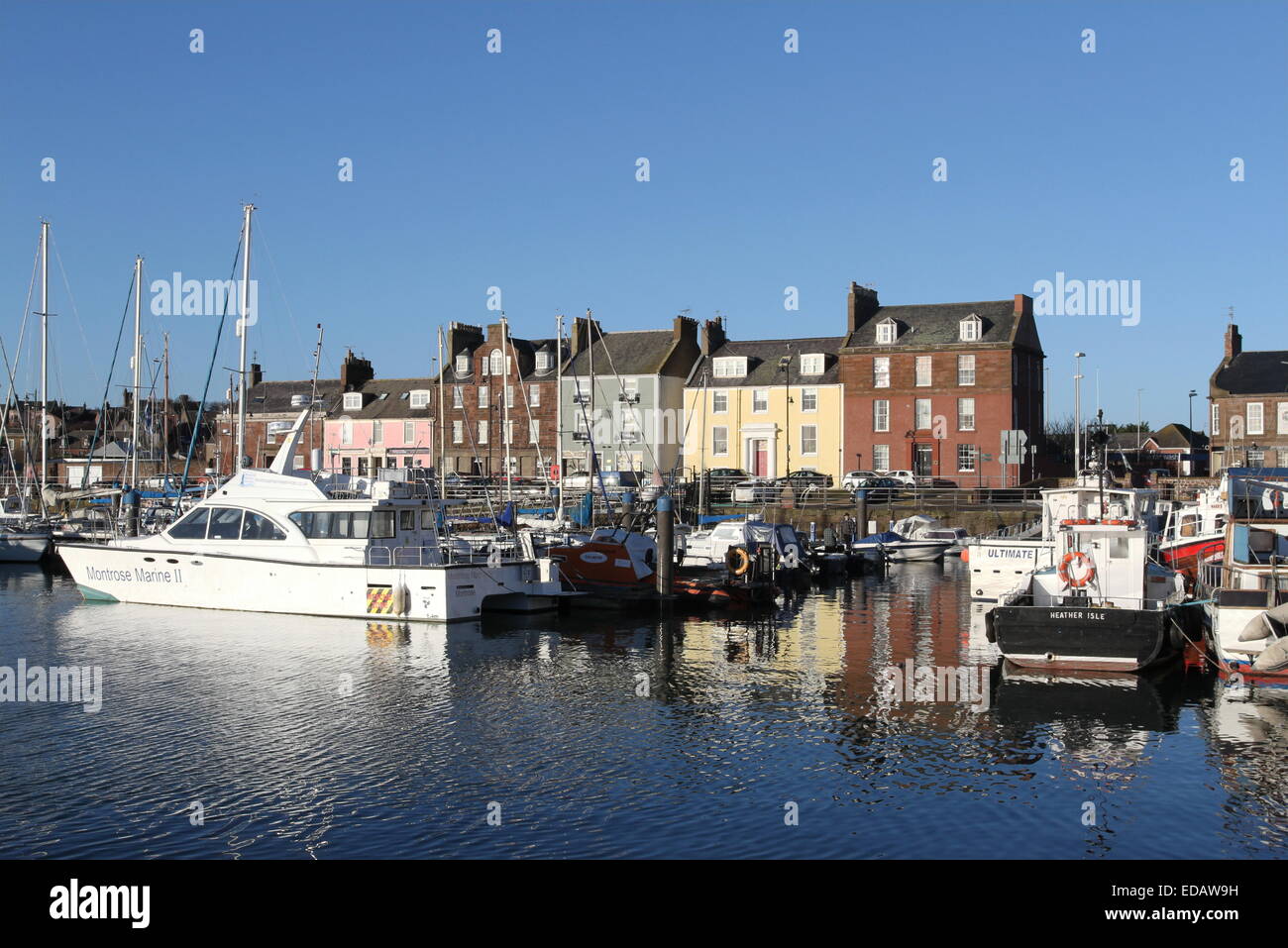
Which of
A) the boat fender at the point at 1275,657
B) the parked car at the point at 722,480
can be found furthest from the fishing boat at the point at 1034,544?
the parked car at the point at 722,480

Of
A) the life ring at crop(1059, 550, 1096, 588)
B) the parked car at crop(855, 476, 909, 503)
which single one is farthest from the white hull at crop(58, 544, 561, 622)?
the parked car at crop(855, 476, 909, 503)

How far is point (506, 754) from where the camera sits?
758 inches

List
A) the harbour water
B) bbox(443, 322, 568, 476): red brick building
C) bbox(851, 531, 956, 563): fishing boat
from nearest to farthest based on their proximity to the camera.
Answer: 1. the harbour water
2. bbox(851, 531, 956, 563): fishing boat
3. bbox(443, 322, 568, 476): red brick building

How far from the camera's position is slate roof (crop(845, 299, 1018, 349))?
72312 millimetres

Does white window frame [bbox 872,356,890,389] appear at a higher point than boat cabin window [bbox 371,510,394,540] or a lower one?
higher

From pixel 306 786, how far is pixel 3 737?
248 inches

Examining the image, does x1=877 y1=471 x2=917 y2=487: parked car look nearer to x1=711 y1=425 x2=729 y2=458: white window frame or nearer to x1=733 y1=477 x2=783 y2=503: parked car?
x1=733 y1=477 x2=783 y2=503: parked car

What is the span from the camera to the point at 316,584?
3394 centimetres

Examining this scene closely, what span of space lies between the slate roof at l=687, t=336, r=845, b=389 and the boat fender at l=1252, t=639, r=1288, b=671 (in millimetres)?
53364

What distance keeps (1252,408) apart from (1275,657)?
6032 centimetres
